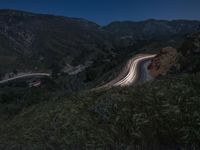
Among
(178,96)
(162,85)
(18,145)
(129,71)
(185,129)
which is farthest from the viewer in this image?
(129,71)

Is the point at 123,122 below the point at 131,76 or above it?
above

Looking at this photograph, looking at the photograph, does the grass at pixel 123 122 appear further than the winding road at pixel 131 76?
No

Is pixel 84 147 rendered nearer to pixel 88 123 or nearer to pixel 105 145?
pixel 105 145

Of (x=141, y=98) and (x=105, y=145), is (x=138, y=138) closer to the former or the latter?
(x=105, y=145)

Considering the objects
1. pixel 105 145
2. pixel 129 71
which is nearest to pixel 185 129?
Result: pixel 105 145

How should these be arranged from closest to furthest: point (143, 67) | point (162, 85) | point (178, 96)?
1. point (178, 96)
2. point (162, 85)
3. point (143, 67)

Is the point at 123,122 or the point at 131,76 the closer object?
the point at 123,122

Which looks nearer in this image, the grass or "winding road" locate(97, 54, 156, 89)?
the grass

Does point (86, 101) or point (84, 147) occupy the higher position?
point (86, 101)

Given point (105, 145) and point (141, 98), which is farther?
point (141, 98)

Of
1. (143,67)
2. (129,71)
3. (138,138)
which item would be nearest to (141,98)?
(138,138)
